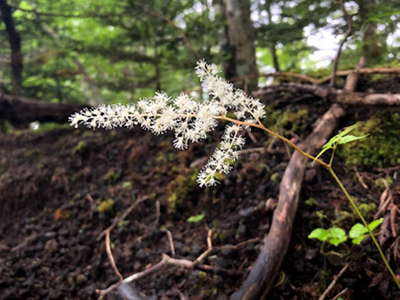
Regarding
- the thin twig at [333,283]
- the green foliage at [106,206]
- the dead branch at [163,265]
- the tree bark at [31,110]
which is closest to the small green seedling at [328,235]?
the thin twig at [333,283]

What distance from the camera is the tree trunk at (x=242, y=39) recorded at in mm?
4445

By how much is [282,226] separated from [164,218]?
4.66 feet

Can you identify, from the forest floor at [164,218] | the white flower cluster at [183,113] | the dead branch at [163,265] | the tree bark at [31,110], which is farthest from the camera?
the tree bark at [31,110]

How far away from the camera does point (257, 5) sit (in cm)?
462

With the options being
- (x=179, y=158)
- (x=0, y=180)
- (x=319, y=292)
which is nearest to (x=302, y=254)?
(x=319, y=292)

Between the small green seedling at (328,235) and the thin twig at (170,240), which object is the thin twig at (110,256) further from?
the small green seedling at (328,235)

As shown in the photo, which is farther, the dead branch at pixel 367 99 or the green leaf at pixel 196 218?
the green leaf at pixel 196 218

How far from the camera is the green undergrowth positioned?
2482mm

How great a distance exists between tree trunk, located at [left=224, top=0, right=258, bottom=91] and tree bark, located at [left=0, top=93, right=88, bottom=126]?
288 centimetres

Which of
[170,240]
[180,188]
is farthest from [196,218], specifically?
[180,188]

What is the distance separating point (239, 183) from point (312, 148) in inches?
31.2

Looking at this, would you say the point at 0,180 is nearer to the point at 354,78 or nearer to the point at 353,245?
the point at 353,245

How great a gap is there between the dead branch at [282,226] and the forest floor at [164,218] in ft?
0.47

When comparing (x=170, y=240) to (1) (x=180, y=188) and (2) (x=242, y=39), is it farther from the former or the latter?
(2) (x=242, y=39)
